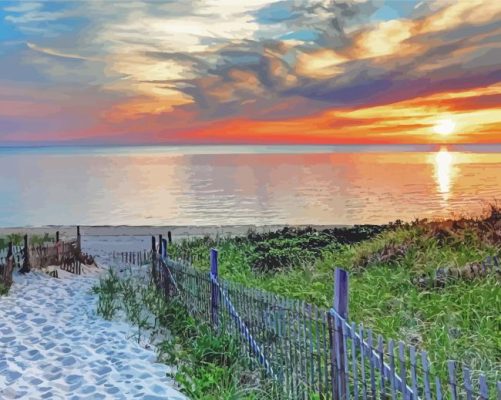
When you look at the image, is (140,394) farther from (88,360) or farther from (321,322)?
(321,322)

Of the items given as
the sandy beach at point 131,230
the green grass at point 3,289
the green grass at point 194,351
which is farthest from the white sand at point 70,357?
the sandy beach at point 131,230

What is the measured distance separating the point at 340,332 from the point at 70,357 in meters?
4.46

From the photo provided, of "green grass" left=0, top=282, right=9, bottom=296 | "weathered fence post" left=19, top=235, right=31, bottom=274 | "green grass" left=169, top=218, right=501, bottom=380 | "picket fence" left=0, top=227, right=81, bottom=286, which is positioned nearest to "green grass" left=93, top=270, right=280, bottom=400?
"green grass" left=169, top=218, right=501, bottom=380

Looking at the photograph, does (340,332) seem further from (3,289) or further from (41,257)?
(41,257)

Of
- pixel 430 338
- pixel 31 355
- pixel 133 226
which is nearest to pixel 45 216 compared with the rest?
pixel 133 226

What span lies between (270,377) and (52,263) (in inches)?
460

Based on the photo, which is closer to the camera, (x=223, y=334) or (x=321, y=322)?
(x=321, y=322)

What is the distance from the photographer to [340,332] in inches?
192

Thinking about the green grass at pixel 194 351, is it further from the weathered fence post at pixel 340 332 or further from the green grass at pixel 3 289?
the green grass at pixel 3 289

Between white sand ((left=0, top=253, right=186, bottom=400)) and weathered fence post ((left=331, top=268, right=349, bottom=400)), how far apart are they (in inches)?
81.7

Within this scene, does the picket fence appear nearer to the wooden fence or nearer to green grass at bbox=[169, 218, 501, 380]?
green grass at bbox=[169, 218, 501, 380]

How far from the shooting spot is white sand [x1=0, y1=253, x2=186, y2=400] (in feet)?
21.6

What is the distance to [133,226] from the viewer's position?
141ft

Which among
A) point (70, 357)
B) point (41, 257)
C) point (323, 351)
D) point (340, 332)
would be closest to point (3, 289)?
point (41, 257)
